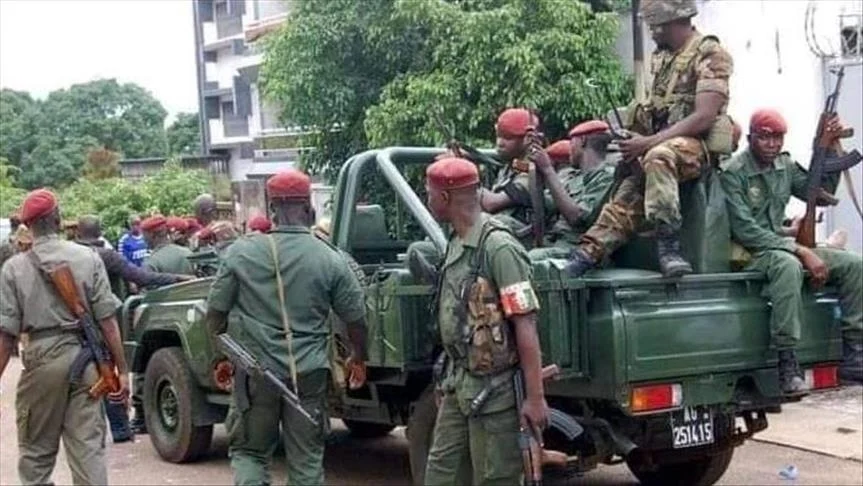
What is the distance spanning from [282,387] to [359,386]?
1124 mm

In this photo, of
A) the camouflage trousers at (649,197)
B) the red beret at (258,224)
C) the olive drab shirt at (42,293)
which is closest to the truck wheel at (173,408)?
the red beret at (258,224)

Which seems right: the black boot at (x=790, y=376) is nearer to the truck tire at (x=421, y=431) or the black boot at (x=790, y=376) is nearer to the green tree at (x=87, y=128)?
the truck tire at (x=421, y=431)

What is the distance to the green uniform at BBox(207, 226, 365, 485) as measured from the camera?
6.12 metres

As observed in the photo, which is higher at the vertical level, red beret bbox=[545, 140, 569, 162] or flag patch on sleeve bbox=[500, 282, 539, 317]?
red beret bbox=[545, 140, 569, 162]

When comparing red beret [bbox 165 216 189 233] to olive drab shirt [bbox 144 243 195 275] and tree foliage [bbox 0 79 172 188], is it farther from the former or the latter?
tree foliage [bbox 0 79 172 188]

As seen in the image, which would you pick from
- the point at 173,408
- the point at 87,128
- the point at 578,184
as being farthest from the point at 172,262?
the point at 87,128

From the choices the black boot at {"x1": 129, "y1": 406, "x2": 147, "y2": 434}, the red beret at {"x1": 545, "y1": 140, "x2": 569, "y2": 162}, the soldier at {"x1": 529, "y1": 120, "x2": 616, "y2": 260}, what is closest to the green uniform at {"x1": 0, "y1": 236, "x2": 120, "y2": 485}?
the soldier at {"x1": 529, "y1": 120, "x2": 616, "y2": 260}

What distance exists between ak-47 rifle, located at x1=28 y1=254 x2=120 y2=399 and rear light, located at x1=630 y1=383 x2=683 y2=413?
2.56 m

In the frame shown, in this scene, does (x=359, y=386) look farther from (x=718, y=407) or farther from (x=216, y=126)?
(x=216, y=126)

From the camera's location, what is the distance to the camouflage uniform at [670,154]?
622 cm

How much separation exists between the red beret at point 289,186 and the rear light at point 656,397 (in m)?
1.76

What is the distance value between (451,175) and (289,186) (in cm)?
128

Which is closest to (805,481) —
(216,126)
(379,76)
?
(379,76)

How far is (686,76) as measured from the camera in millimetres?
6535
